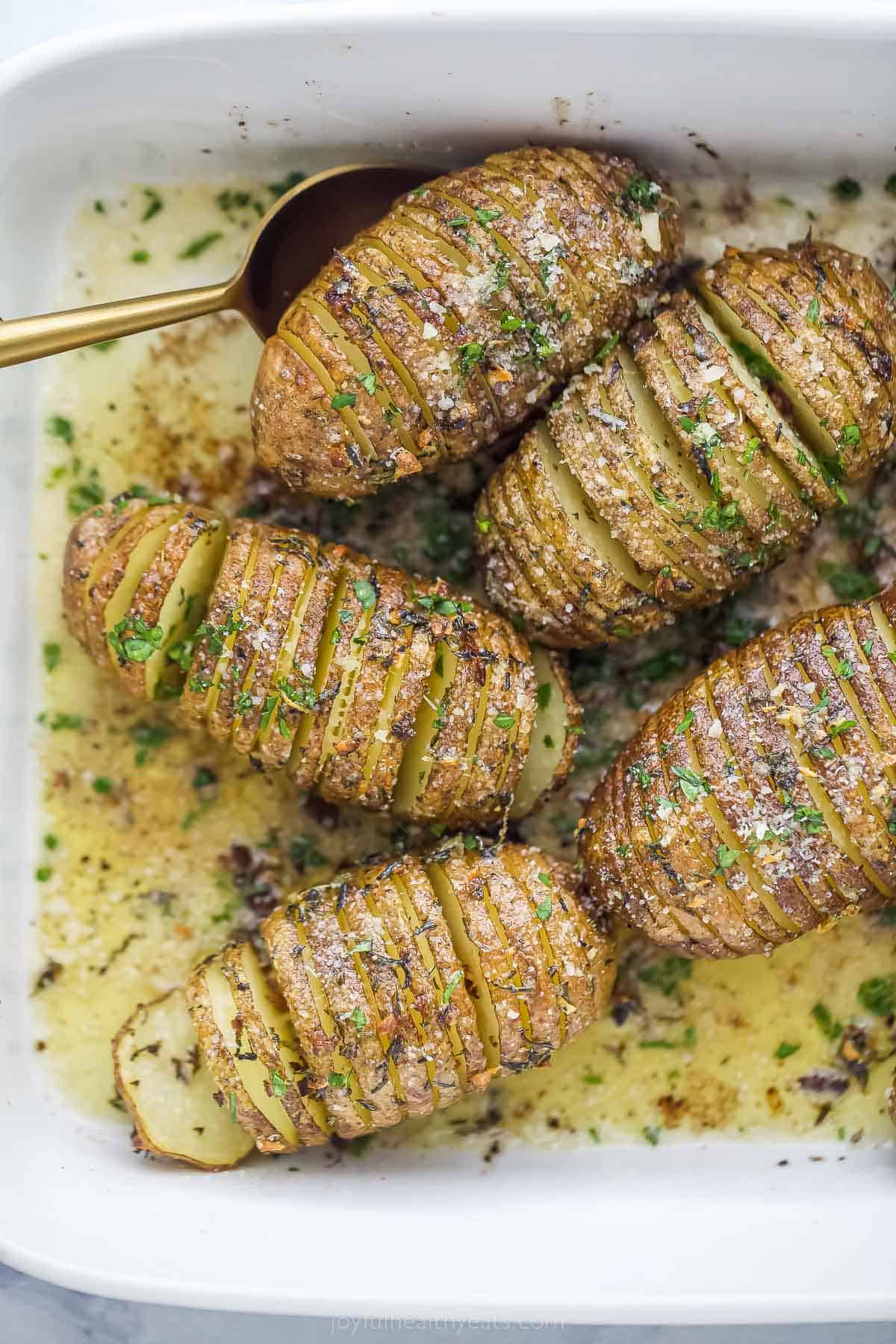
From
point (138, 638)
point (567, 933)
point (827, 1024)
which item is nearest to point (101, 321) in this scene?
point (138, 638)

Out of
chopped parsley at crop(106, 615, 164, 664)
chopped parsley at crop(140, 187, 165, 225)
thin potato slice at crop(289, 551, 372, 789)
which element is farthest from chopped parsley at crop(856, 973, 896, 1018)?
chopped parsley at crop(140, 187, 165, 225)

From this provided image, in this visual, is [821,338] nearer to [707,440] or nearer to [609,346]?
[707,440]

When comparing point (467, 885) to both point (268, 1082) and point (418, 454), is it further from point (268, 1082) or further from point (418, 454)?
point (418, 454)

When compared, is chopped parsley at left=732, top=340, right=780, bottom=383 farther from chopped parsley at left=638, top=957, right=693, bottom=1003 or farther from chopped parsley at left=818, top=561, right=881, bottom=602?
chopped parsley at left=638, top=957, right=693, bottom=1003

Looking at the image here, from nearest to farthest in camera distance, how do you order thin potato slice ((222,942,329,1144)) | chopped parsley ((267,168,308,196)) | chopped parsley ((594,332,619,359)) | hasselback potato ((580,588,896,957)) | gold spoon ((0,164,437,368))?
hasselback potato ((580,588,896,957)) → thin potato slice ((222,942,329,1144)) → chopped parsley ((594,332,619,359)) → gold spoon ((0,164,437,368)) → chopped parsley ((267,168,308,196))

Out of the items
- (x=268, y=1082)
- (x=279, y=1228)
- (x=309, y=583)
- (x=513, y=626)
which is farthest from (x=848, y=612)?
(x=279, y=1228)

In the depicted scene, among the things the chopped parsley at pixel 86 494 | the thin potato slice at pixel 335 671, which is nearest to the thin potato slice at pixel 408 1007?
the thin potato slice at pixel 335 671

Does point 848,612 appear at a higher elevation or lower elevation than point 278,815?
higher
